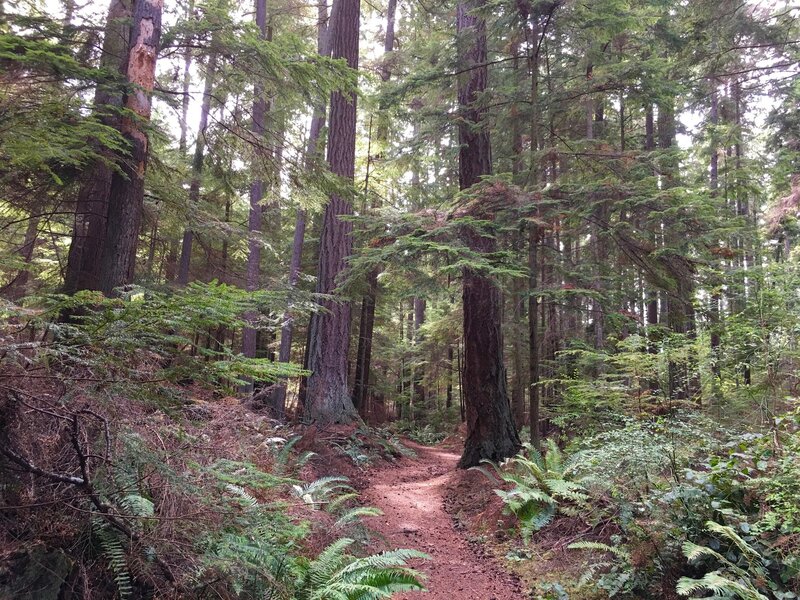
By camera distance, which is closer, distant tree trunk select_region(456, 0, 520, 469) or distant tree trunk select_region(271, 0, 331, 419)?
distant tree trunk select_region(456, 0, 520, 469)

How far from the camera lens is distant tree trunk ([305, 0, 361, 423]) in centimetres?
1058

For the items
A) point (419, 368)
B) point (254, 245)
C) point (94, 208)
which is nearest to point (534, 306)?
point (94, 208)

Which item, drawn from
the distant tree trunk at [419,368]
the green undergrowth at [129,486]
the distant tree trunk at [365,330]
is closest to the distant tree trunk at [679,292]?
the green undergrowth at [129,486]

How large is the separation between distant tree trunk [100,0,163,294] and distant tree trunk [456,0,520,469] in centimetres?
519

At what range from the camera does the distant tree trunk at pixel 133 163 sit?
21.5 feet

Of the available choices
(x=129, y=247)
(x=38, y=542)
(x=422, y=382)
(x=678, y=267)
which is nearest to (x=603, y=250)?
(x=678, y=267)

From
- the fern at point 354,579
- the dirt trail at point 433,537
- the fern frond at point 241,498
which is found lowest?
the dirt trail at point 433,537

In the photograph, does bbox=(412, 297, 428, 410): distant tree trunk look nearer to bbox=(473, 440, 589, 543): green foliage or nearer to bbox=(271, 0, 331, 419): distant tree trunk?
bbox=(271, 0, 331, 419): distant tree trunk

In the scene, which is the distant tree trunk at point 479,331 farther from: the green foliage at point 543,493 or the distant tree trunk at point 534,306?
the green foliage at point 543,493

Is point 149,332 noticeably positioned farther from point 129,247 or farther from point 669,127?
point 669,127

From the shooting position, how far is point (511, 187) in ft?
23.8

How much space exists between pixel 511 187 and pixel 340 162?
16.8 feet

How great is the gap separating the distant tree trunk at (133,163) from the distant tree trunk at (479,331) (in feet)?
17.0

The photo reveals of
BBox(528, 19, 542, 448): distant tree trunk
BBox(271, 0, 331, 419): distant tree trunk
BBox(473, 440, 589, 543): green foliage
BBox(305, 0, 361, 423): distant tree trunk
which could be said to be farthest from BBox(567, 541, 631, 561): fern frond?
BBox(271, 0, 331, 419): distant tree trunk
